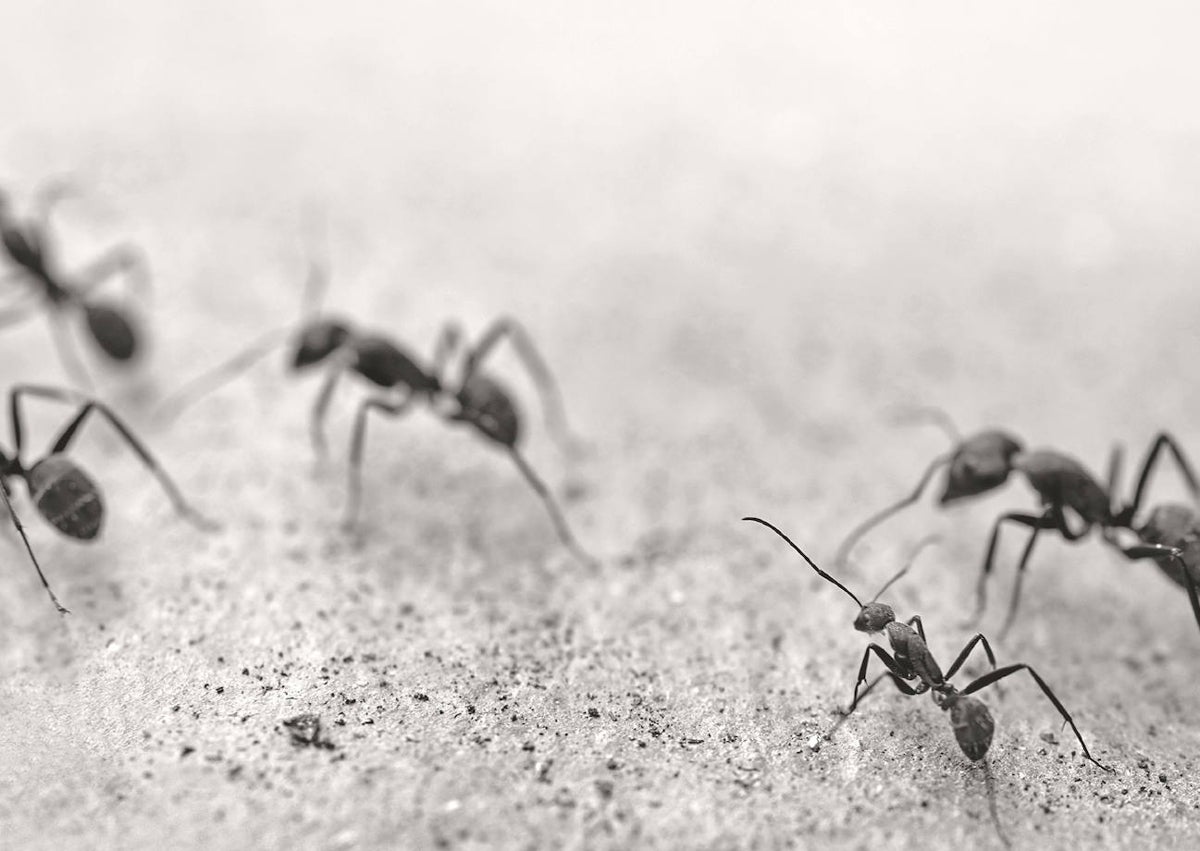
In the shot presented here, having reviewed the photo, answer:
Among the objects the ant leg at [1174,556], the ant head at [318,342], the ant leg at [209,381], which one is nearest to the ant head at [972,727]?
the ant leg at [1174,556]

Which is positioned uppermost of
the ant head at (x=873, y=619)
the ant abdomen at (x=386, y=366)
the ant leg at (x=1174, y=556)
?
the ant abdomen at (x=386, y=366)

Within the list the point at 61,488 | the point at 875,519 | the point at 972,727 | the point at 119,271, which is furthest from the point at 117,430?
the point at 972,727

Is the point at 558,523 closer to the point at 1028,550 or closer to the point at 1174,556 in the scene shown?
the point at 1028,550

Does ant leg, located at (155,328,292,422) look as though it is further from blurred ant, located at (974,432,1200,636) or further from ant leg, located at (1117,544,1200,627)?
ant leg, located at (1117,544,1200,627)

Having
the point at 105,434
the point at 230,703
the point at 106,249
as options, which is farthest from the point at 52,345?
the point at 230,703

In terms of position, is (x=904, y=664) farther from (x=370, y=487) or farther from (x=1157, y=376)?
(x=1157, y=376)

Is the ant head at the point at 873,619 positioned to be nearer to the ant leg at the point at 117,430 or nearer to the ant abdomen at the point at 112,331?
the ant leg at the point at 117,430

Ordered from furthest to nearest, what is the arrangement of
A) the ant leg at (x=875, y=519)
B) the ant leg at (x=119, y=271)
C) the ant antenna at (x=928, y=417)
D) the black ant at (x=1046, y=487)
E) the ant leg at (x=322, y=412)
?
1. the ant leg at (x=119, y=271)
2. the ant antenna at (x=928, y=417)
3. the ant leg at (x=322, y=412)
4. the ant leg at (x=875, y=519)
5. the black ant at (x=1046, y=487)
